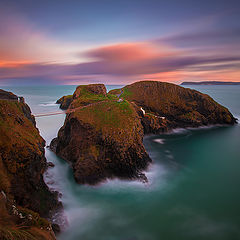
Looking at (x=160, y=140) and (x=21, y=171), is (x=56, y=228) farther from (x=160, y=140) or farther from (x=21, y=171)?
(x=160, y=140)

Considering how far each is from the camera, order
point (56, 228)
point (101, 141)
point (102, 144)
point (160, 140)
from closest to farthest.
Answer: point (56, 228) → point (102, 144) → point (101, 141) → point (160, 140)

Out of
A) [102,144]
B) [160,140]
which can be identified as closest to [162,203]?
[102,144]

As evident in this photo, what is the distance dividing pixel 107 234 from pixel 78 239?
1.91m

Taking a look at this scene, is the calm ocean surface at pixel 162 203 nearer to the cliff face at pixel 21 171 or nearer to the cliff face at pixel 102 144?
the cliff face at pixel 102 144

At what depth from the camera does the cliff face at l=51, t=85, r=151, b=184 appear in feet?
54.0

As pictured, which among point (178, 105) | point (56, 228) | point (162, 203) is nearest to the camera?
point (56, 228)

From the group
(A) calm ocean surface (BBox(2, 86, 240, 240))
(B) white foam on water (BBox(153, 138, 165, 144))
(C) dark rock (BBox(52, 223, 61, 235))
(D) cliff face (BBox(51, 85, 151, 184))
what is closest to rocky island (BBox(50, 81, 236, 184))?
(D) cliff face (BBox(51, 85, 151, 184))

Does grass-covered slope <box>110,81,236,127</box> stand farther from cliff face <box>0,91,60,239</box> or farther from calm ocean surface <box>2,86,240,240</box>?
cliff face <box>0,91,60,239</box>

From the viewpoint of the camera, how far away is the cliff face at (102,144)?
54.0ft

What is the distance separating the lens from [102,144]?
17.6 meters

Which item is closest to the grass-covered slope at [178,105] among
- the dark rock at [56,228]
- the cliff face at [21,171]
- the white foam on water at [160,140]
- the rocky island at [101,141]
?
the white foam on water at [160,140]

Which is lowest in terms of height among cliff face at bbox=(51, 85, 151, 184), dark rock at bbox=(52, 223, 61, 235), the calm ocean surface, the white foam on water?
the calm ocean surface

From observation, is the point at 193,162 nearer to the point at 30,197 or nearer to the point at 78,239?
the point at 78,239

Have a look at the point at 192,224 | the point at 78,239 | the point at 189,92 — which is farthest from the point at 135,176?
the point at 189,92
